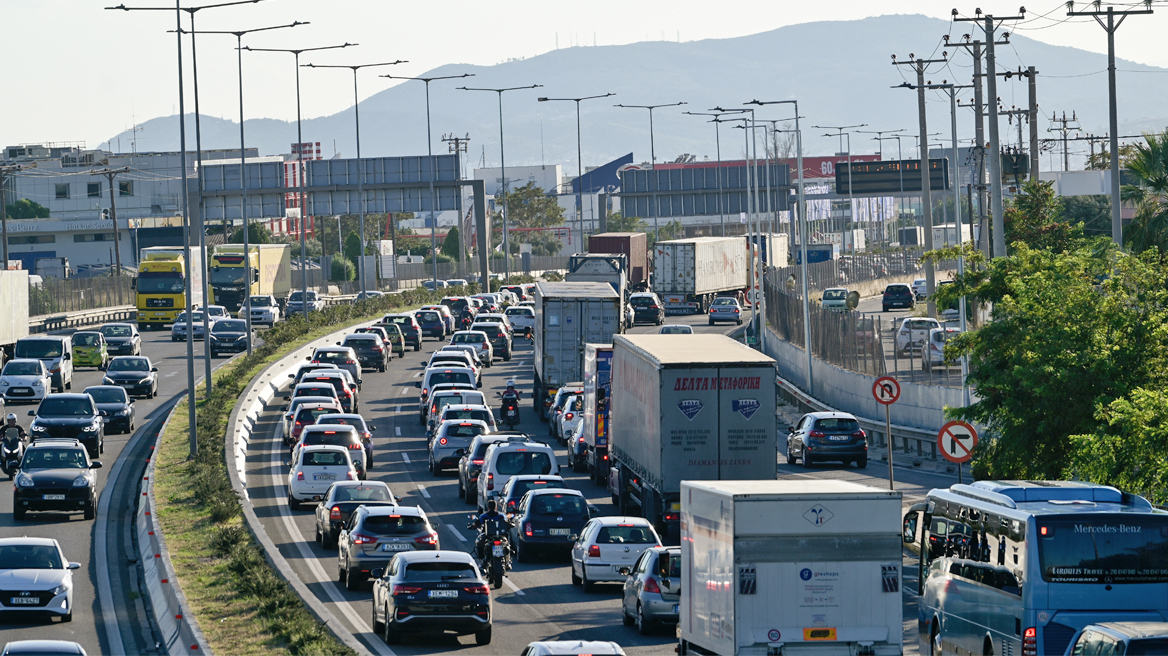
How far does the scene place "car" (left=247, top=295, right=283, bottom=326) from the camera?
8112 cm

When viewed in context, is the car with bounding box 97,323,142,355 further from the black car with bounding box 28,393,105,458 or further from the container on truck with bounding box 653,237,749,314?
the container on truck with bounding box 653,237,749,314

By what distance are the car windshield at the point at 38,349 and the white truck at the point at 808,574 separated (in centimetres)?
4206

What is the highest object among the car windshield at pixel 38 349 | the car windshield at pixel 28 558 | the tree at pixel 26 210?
the tree at pixel 26 210

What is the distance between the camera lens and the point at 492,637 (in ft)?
71.2

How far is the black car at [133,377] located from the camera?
53031 mm

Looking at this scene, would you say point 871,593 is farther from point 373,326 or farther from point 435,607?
point 373,326

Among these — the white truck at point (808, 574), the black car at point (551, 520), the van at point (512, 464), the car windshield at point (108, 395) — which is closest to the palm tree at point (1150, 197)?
the van at point (512, 464)

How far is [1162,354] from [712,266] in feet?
234

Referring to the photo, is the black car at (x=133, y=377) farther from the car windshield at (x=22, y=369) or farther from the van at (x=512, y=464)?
the van at (x=512, y=464)

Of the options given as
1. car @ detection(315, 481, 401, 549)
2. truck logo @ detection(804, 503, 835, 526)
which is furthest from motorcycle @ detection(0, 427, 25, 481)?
truck logo @ detection(804, 503, 835, 526)

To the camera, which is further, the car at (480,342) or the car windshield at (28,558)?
the car at (480,342)

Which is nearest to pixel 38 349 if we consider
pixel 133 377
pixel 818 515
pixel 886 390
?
pixel 133 377

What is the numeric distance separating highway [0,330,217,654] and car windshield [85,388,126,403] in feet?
3.22

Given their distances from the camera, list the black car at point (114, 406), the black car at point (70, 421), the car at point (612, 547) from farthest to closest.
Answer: the black car at point (114, 406), the black car at point (70, 421), the car at point (612, 547)
